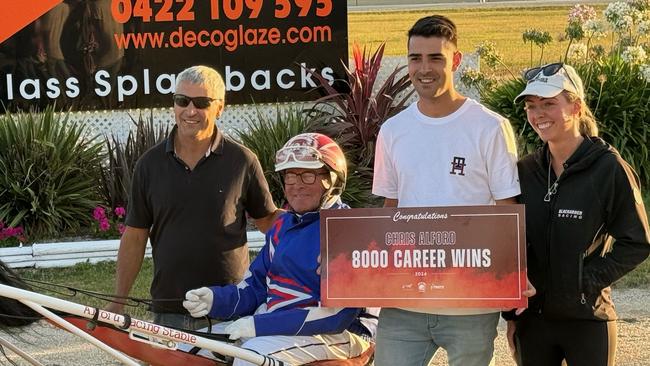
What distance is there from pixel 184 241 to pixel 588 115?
1812 mm

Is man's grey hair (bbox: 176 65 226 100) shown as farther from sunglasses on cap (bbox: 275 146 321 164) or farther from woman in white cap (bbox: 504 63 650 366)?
woman in white cap (bbox: 504 63 650 366)

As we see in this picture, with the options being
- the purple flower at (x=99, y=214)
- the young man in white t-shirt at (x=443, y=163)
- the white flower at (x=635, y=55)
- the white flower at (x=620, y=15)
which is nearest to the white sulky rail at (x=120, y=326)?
the young man in white t-shirt at (x=443, y=163)

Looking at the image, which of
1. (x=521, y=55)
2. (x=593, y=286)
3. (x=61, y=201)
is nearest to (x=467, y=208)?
(x=593, y=286)

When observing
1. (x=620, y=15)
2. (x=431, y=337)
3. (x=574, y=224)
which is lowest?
(x=431, y=337)

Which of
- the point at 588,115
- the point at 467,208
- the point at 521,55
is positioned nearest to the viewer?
the point at 467,208

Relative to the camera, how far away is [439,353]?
6305mm

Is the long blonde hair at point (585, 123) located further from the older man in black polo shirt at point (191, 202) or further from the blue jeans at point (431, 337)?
the older man in black polo shirt at point (191, 202)

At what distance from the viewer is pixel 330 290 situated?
11.8ft

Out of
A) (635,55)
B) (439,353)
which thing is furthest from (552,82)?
(635,55)

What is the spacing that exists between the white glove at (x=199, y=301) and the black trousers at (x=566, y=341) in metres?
1.24

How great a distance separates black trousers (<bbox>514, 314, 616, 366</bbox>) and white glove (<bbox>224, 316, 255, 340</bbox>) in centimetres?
107

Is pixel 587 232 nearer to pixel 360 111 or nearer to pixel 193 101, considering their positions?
pixel 193 101

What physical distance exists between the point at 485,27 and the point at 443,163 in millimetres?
24450

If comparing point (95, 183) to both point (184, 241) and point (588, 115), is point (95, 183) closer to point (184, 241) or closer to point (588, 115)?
point (184, 241)
